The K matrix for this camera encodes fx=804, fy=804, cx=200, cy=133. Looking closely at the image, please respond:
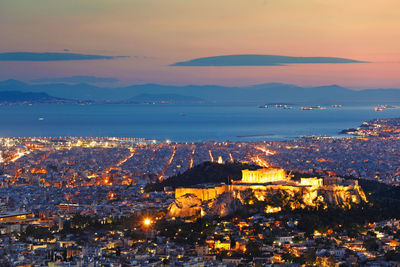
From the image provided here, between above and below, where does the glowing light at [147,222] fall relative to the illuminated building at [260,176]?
below

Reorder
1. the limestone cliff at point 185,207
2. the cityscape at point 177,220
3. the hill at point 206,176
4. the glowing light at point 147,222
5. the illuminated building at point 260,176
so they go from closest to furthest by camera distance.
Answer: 1. the cityscape at point 177,220
2. the glowing light at point 147,222
3. the limestone cliff at point 185,207
4. the illuminated building at point 260,176
5. the hill at point 206,176

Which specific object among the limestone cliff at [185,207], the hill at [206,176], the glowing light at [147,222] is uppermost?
the hill at [206,176]

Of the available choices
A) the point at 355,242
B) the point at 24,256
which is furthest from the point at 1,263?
the point at 355,242

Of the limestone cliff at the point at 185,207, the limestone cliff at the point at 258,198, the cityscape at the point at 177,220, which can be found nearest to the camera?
the cityscape at the point at 177,220

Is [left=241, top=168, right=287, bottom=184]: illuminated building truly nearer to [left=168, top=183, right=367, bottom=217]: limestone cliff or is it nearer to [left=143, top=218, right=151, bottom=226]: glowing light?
[left=168, top=183, right=367, bottom=217]: limestone cliff

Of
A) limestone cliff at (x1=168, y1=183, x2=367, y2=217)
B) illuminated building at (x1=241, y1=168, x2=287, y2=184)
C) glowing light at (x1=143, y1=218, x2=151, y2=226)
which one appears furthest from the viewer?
illuminated building at (x1=241, y1=168, x2=287, y2=184)

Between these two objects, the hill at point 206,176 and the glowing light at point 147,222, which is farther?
the hill at point 206,176

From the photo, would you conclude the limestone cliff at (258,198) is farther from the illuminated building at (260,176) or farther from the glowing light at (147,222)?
the illuminated building at (260,176)

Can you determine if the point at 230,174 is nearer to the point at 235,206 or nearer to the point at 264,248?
the point at 235,206

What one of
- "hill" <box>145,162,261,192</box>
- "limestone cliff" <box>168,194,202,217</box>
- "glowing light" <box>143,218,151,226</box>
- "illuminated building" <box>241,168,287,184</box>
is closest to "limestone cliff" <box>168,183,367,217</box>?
"limestone cliff" <box>168,194,202,217</box>

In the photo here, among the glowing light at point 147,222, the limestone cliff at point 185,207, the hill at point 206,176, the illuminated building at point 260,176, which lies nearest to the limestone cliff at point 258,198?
the limestone cliff at point 185,207

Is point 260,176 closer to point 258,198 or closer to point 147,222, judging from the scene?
point 258,198
